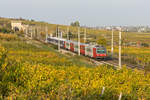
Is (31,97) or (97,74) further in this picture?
(97,74)

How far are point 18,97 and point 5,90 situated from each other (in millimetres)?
4100

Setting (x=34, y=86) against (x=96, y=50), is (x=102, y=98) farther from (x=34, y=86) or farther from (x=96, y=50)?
(x=96, y=50)

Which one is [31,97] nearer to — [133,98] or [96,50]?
[133,98]

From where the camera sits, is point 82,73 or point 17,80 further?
point 82,73

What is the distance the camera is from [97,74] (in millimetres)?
15609

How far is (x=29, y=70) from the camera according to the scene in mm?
14719

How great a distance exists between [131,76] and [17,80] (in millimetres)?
7409

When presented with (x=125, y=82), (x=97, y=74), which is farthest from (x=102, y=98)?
(x=97, y=74)

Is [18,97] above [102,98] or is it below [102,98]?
above

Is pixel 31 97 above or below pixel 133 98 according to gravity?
above

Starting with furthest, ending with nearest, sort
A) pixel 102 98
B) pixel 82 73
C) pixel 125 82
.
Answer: pixel 82 73, pixel 125 82, pixel 102 98

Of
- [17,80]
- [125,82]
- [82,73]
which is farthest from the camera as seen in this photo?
[82,73]

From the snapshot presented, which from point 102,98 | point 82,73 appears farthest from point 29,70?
point 102,98

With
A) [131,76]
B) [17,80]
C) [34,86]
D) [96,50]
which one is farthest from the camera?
[96,50]
